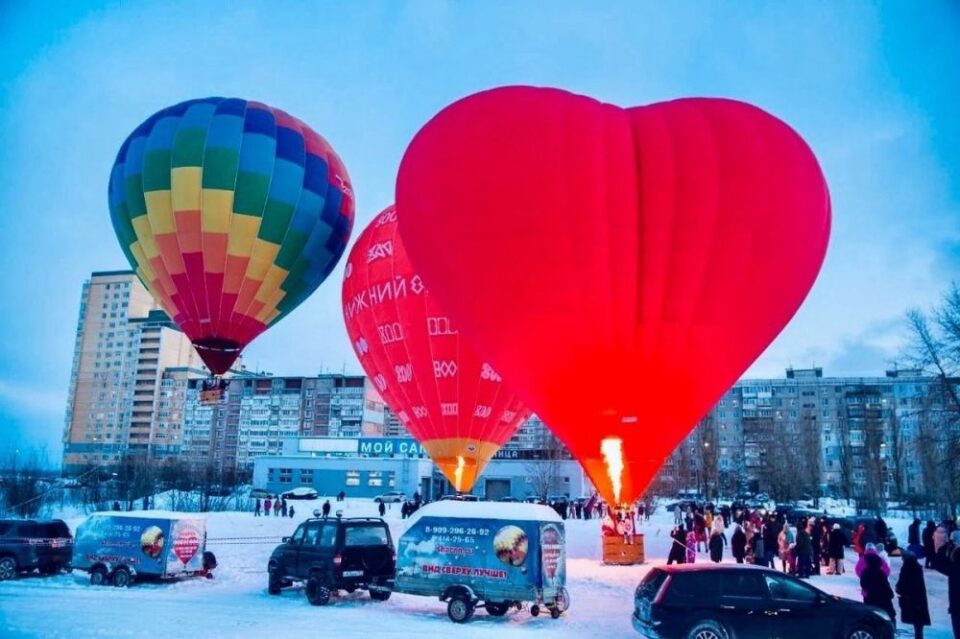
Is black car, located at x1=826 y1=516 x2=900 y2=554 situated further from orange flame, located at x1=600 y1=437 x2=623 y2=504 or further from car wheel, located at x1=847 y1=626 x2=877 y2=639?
car wheel, located at x1=847 y1=626 x2=877 y2=639

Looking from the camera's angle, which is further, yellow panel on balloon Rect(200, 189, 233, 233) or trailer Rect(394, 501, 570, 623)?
yellow panel on balloon Rect(200, 189, 233, 233)

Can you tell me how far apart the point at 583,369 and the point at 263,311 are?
12732 millimetres

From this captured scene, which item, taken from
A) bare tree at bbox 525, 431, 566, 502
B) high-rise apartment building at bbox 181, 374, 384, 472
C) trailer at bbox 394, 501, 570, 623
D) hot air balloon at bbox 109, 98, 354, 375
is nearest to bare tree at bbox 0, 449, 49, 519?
hot air balloon at bbox 109, 98, 354, 375

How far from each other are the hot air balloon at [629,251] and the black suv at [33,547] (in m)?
10.0

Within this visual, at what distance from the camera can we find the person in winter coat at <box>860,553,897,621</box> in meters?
9.72

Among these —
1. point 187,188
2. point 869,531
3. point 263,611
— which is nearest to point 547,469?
point 869,531

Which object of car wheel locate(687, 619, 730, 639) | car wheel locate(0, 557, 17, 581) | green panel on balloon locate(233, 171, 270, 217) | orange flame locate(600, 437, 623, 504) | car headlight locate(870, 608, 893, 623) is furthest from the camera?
green panel on balloon locate(233, 171, 270, 217)

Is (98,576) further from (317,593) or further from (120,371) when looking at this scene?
(120,371)

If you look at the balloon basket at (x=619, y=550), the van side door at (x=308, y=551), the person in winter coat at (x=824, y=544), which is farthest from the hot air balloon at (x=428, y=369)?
the person in winter coat at (x=824, y=544)

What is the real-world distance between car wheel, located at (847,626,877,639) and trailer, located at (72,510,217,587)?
1139 centimetres

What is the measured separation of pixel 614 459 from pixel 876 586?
4.19 metres

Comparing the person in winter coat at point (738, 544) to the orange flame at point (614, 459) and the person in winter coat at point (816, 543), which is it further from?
the orange flame at point (614, 459)

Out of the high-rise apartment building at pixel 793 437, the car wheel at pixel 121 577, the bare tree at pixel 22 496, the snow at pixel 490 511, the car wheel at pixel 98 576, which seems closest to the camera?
the snow at pixel 490 511

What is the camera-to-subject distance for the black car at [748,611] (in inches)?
346
